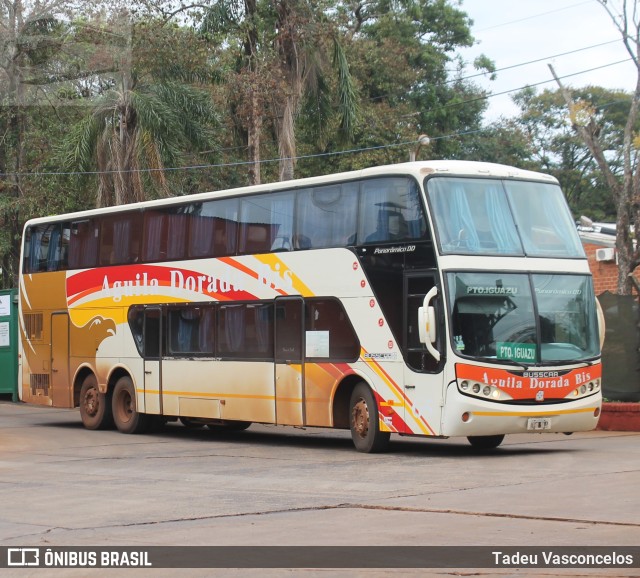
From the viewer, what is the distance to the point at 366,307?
17484mm

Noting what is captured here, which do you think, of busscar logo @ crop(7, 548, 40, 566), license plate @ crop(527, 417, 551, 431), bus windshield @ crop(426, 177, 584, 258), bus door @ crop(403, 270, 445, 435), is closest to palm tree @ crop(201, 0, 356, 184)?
bus windshield @ crop(426, 177, 584, 258)

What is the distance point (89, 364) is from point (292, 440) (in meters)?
4.94

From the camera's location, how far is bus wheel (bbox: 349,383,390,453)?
1723 centimetres

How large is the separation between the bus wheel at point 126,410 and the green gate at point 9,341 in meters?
8.42

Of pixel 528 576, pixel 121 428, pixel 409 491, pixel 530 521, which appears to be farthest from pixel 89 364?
pixel 528 576

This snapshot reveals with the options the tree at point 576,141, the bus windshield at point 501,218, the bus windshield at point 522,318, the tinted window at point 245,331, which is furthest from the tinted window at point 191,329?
the tree at point 576,141

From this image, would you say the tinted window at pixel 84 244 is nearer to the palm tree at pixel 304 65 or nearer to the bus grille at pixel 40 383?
the bus grille at pixel 40 383

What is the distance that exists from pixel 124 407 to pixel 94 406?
36.3 inches

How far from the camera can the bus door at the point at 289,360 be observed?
18703mm

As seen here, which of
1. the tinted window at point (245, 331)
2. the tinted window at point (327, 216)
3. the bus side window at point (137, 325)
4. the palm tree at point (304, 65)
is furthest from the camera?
the palm tree at point (304, 65)

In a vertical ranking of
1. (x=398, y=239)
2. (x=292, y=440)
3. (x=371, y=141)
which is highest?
(x=371, y=141)

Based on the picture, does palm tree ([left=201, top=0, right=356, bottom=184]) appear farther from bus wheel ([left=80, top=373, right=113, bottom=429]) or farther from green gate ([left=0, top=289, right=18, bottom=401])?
bus wheel ([left=80, top=373, right=113, bottom=429])

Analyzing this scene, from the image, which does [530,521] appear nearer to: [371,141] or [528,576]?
[528,576]

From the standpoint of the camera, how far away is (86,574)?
8000 millimetres
